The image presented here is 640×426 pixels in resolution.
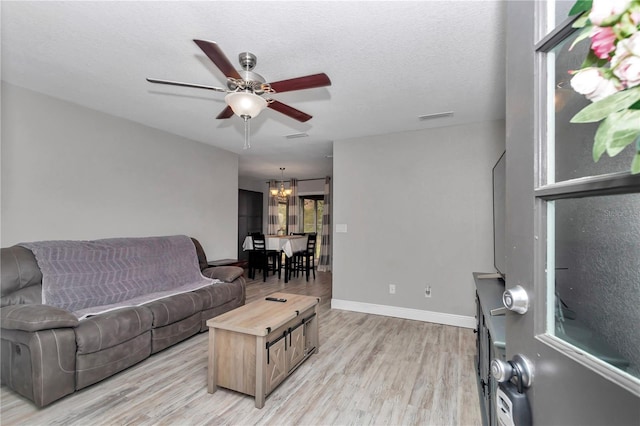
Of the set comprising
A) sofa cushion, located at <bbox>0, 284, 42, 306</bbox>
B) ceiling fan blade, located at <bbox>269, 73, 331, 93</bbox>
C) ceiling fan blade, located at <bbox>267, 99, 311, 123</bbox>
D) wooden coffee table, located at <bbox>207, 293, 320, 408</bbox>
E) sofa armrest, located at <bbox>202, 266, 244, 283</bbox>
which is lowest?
wooden coffee table, located at <bbox>207, 293, 320, 408</bbox>

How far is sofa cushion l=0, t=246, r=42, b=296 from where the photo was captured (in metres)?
2.29

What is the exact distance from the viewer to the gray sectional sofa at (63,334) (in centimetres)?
198

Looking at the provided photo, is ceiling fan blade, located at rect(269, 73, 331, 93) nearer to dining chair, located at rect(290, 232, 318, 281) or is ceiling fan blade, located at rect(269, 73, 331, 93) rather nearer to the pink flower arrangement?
the pink flower arrangement

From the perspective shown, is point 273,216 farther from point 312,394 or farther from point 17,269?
point 312,394

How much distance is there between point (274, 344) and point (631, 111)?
2.25 m

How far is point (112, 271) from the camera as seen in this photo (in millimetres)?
2988

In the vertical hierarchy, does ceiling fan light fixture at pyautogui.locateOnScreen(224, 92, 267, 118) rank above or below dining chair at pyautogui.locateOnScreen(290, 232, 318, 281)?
above

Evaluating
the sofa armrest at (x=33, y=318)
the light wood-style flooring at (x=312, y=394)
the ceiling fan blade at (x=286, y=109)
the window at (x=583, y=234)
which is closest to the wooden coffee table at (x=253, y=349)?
the light wood-style flooring at (x=312, y=394)

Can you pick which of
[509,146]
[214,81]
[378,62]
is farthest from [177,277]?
[509,146]

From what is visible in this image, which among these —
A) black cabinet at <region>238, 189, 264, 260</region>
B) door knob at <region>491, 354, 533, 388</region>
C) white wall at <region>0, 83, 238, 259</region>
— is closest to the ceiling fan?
door knob at <region>491, 354, 533, 388</region>

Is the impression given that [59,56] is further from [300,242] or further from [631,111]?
[300,242]

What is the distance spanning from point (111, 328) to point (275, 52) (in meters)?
2.58

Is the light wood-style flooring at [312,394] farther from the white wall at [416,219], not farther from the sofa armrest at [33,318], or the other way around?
the white wall at [416,219]

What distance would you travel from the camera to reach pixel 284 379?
7.68 ft
